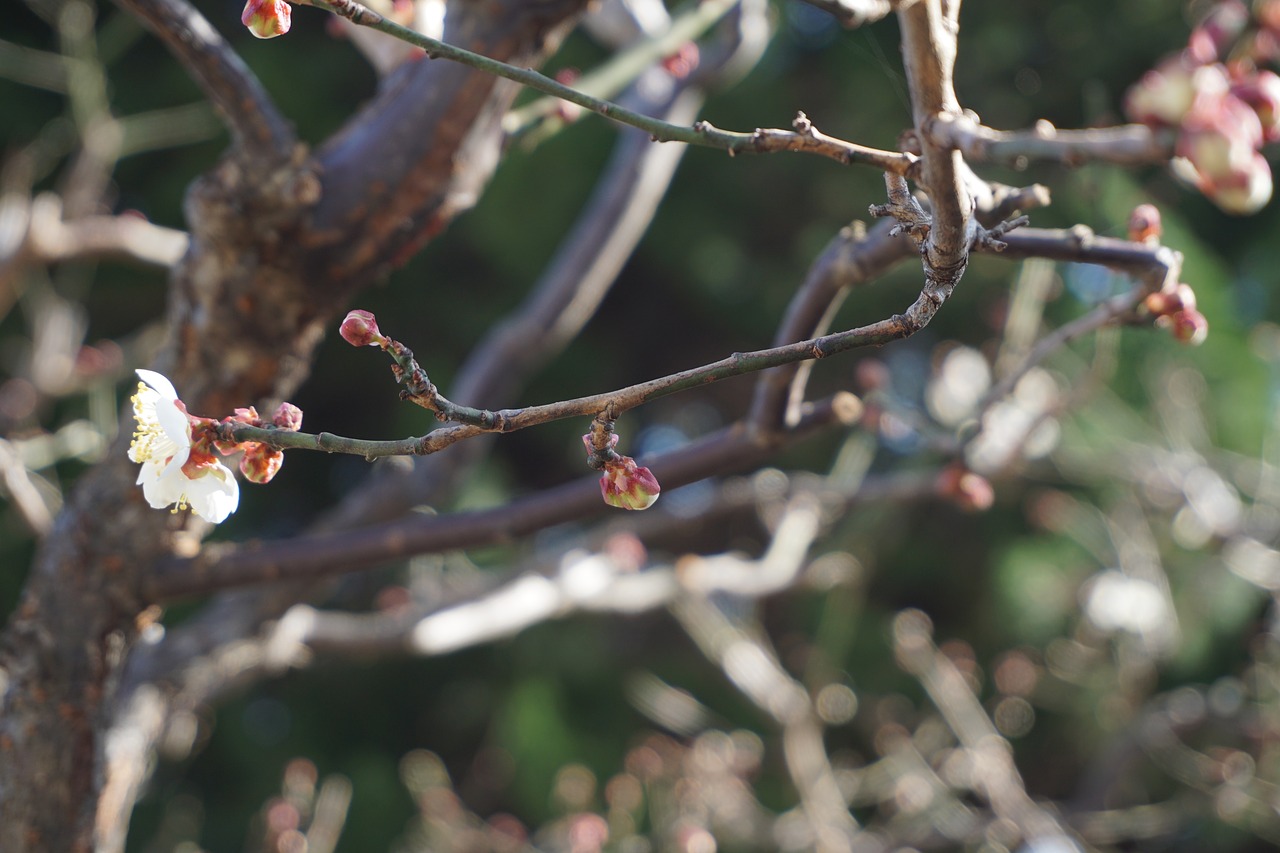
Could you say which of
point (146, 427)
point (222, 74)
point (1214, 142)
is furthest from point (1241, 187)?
point (222, 74)

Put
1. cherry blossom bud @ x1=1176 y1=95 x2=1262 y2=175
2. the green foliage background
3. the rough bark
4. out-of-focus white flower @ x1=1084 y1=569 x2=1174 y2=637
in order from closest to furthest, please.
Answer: cherry blossom bud @ x1=1176 y1=95 x2=1262 y2=175 < the rough bark < out-of-focus white flower @ x1=1084 y1=569 x2=1174 y2=637 < the green foliage background

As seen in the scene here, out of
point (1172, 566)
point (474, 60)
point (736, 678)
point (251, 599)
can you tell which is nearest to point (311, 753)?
point (736, 678)

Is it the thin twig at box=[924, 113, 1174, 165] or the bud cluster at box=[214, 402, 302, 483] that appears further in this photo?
the bud cluster at box=[214, 402, 302, 483]

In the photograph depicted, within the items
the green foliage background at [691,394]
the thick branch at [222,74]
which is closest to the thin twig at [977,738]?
Result: the green foliage background at [691,394]

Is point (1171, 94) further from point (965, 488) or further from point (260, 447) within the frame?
point (965, 488)

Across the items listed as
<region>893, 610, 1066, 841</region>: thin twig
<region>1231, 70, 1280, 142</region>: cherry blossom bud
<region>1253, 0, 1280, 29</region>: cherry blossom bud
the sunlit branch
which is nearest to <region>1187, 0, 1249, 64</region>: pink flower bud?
<region>1253, 0, 1280, 29</region>: cherry blossom bud

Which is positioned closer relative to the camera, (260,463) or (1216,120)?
(1216,120)

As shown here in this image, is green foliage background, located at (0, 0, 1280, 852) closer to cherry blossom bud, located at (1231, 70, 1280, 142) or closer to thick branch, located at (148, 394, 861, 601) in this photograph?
thick branch, located at (148, 394, 861, 601)

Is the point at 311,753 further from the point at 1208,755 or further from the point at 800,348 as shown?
the point at 800,348
